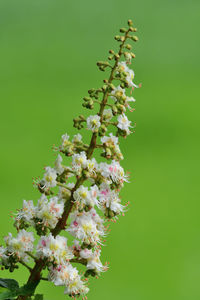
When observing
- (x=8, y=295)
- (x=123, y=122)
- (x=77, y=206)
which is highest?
(x=123, y=122)

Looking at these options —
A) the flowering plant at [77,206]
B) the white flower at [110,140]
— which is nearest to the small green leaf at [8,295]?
the flowering plant at [77,206]

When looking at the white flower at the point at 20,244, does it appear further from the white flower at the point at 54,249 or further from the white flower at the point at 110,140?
the white flower at the point at 110,140

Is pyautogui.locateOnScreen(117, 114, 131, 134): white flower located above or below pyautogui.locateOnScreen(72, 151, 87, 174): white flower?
above

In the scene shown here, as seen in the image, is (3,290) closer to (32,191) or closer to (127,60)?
(127,60)

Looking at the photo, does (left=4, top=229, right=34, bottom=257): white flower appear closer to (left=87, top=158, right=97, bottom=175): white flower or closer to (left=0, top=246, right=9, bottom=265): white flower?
(left=0, top=246, right=9, bottom=265): white flower

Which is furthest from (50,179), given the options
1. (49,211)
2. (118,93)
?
(118,93)

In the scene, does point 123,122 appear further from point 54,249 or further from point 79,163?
point 54,249

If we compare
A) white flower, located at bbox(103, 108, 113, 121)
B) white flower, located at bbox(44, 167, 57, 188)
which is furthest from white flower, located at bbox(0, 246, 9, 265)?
white flower, located at bbox(103, 108, 113, 121)
